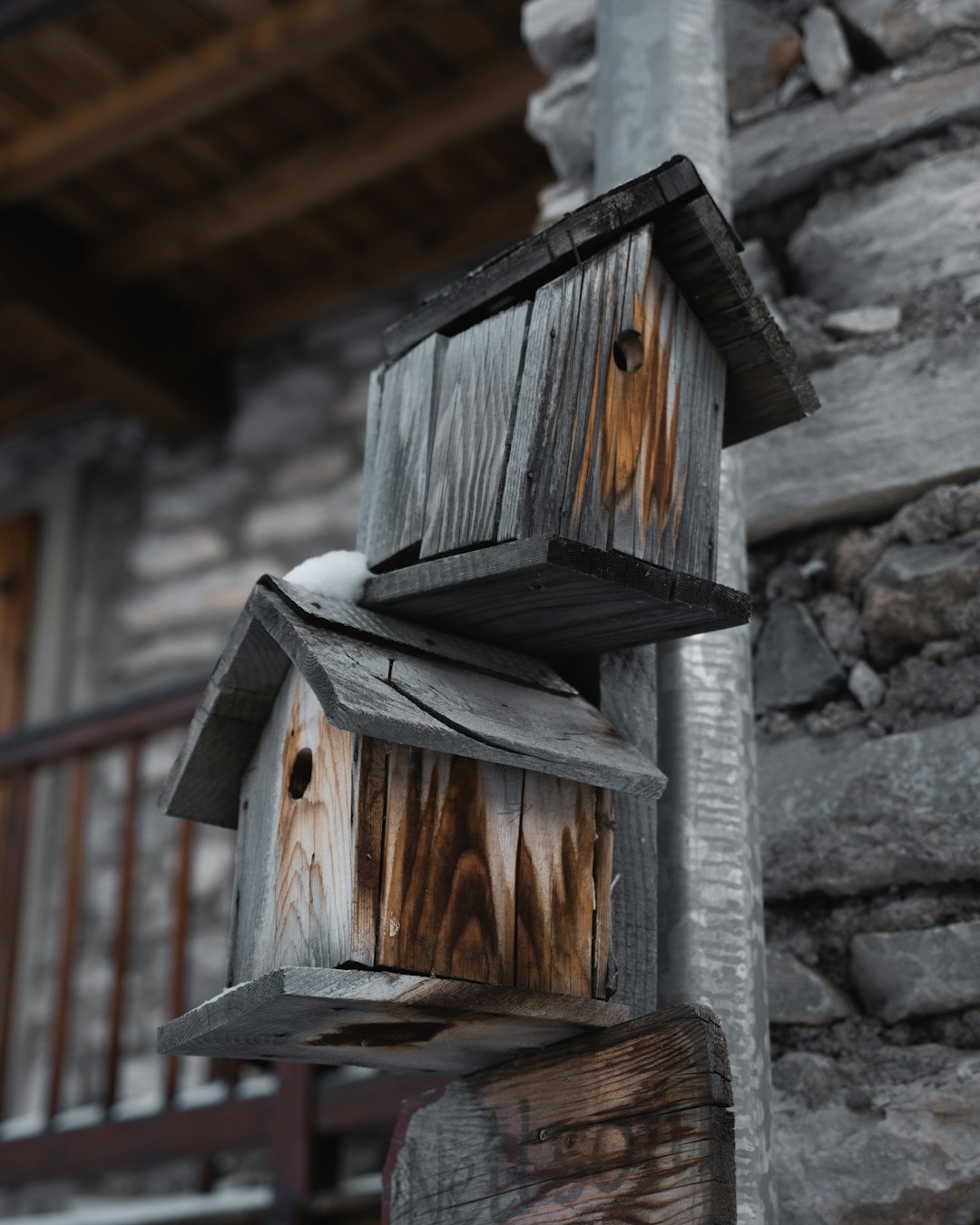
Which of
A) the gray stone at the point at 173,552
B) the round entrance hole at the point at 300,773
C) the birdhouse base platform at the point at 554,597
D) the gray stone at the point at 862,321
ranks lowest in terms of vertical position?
the round entrance hole at the point at 300,773

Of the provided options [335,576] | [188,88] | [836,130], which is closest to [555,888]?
[335,576]

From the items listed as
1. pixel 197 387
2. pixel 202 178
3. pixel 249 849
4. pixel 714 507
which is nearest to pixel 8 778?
pixel 197 387

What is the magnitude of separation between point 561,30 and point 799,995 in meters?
1.45

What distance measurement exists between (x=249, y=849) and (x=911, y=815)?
721 millimetres

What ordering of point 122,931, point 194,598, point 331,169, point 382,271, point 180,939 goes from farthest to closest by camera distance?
point 194,598, point 382,271, point 331,169, point 122,931, point 180,939

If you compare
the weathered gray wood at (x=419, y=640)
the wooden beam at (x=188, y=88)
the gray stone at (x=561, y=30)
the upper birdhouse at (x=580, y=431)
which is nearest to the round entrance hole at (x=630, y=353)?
the upper birdhouse at (x=580, y=431)

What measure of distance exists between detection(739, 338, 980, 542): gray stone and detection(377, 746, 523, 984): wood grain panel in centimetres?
69

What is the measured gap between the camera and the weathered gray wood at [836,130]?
182 centimetres

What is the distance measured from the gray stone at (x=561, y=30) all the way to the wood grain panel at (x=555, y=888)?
4.32 ft

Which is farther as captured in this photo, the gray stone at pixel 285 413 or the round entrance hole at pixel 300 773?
the gray stone at pixel 285 413

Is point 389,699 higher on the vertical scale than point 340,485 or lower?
lower

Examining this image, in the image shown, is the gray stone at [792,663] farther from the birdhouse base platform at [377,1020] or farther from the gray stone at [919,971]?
the birdhouse base platform at [377,1020]

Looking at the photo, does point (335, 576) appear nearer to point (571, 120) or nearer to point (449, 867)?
point (449, 867)

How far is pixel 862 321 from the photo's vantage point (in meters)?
1.80
